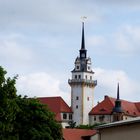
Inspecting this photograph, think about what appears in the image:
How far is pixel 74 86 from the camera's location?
17175cm

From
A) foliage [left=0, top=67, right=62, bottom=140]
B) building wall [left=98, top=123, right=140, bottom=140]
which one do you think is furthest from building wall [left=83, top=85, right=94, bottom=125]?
building wall [left=98, top=123, right=140, bottom=140]

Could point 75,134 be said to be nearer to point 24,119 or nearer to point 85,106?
point 24,119

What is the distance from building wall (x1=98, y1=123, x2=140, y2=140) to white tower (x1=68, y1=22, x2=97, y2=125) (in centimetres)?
14055

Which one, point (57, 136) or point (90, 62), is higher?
point (90, 62)

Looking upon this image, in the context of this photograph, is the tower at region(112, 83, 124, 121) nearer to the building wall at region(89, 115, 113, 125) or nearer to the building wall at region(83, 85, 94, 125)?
the building wall at region(89, 115, 113, 125)

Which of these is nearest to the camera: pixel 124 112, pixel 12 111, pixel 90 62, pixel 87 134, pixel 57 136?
pixel 12 111

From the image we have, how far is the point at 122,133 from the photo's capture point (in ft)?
83.1

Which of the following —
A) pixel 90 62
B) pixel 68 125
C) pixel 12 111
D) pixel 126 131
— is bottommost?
pixel 126 131

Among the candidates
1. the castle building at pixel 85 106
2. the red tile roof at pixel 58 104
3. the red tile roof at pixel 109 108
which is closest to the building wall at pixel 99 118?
the castle building at pixel 85 106

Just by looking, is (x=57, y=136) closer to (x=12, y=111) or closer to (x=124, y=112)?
Answer: (x=12, y=111)

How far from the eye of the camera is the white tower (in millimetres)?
168375

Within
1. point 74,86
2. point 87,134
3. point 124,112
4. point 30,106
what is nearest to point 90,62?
point 74,86

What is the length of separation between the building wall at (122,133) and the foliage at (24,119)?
85.5 ft

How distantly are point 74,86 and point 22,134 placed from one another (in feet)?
350
